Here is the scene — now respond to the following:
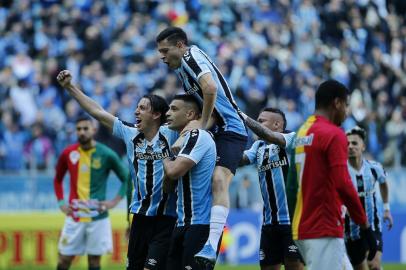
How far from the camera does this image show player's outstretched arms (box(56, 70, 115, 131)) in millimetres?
10250

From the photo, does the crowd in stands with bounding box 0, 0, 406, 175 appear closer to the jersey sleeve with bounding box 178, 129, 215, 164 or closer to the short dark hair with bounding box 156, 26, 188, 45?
the short dark hair with bounding box 156, 26, 188, 45

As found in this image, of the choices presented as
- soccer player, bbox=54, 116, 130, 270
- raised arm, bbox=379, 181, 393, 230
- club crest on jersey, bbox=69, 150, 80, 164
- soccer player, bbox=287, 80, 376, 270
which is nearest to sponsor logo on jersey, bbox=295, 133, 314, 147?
soccer player, bbox=287, 80, 376, 270

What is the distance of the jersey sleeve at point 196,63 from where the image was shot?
9758 millimetres

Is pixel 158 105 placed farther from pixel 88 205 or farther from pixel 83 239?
pixel 83 239

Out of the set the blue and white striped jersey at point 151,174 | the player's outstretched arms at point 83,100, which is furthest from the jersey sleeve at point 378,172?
the player's outstretched arms at point 83,100

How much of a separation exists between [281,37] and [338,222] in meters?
18.4

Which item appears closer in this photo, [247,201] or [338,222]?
[338,222]

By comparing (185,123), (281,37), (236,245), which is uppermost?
(281,37)

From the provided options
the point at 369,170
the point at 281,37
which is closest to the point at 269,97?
the point at 281,37

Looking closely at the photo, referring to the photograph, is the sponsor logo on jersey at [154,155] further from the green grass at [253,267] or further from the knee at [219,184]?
the green grass at [253,267]

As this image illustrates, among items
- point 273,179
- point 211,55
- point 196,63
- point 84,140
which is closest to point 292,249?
point 273,179

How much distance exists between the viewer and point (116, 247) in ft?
62.1

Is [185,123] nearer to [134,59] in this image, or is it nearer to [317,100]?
[317,100]

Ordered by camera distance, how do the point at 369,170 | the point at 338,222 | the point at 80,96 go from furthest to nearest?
the point at 369,170 → the point at 80,96 → the point at 338,222
